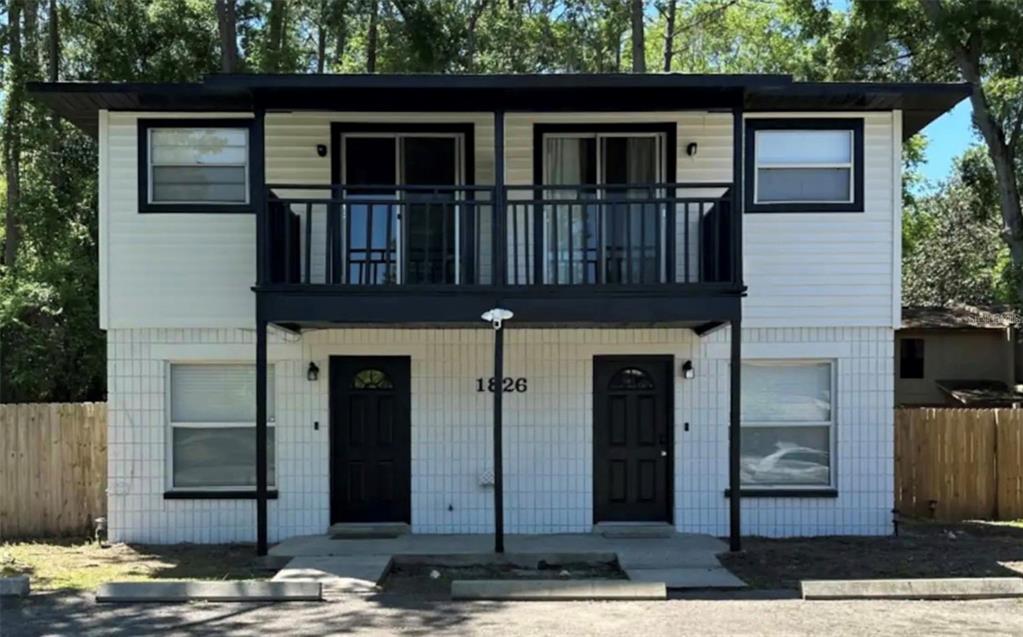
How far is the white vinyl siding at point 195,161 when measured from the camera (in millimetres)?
11797

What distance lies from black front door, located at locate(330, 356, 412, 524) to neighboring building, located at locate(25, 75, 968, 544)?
0.08 ft

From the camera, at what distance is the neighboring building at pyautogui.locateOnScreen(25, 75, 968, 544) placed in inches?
462

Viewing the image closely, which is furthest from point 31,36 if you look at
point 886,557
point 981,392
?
point 981,392

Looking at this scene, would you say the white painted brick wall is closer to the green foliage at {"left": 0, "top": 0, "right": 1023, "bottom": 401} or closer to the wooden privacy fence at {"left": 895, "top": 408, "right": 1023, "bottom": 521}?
the wooden privacy fence at {"left": 895, "top": 408, "right": 1023, "bottom": 521}

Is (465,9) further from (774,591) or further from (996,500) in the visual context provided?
(774,591)

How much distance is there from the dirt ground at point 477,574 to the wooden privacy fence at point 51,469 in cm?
499

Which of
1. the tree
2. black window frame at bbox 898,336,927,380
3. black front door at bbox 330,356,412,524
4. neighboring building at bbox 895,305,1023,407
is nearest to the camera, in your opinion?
black front door at bbox 330,356,412,524

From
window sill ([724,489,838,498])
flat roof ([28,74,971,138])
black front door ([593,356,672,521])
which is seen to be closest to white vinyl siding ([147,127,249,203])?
flat roof ([28,74,971,138])

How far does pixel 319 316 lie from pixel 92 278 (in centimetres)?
1207

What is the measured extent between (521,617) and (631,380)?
4.63m

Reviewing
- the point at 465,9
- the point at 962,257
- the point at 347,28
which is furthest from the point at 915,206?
the point at 347,28

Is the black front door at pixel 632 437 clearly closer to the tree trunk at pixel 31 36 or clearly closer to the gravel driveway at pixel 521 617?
the gravel driveway at pixel 521 617

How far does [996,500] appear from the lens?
1324 centimetres

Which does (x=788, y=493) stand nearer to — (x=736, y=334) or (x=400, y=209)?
(x=736, y=334)
